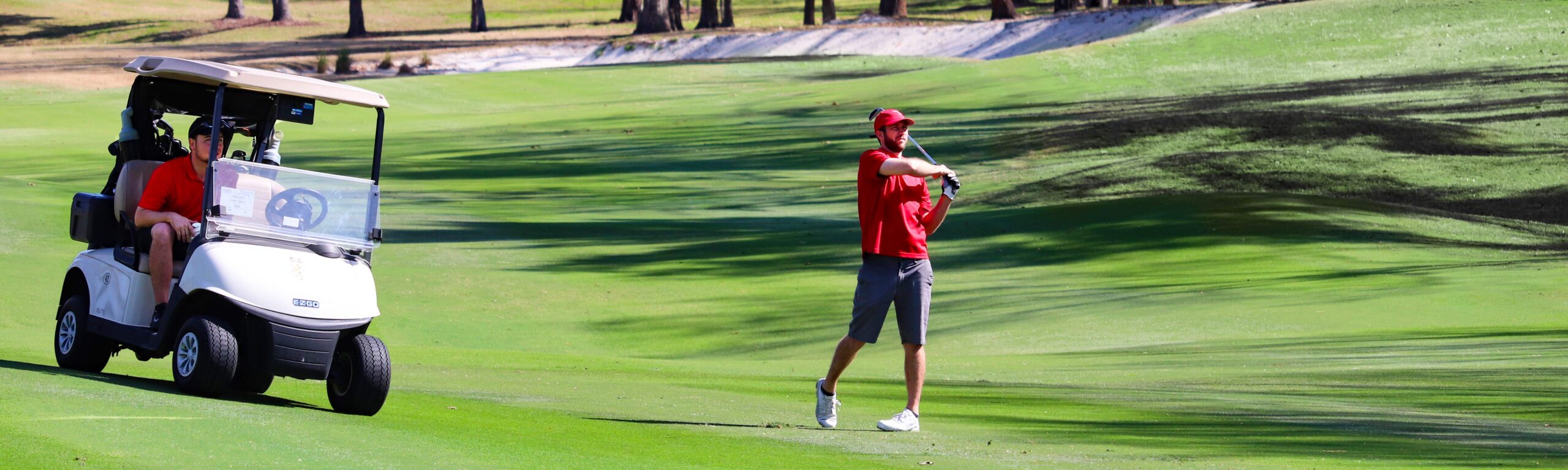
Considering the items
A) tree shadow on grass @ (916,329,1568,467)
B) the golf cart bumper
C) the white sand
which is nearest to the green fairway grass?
tree shadow on grass @ (916,329,1568,467)

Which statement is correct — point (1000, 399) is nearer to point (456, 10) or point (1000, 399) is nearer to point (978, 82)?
point (978, 82)

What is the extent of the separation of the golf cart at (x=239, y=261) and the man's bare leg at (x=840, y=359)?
2.46 metres

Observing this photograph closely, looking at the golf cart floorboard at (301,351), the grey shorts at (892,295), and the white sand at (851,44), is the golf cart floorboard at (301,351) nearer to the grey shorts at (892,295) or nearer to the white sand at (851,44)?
the grey shorts at (892,295)

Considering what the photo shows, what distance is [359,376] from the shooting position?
9.33m

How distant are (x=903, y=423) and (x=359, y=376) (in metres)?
3.00

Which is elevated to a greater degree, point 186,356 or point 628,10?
point 186,356

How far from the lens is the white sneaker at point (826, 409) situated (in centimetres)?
991

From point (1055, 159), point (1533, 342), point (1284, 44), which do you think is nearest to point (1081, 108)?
point (1055, 159)

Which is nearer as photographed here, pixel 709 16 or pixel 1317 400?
pixel 1317 400

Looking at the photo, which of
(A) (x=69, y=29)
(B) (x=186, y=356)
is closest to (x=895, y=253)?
(B) (x=186, y=356)

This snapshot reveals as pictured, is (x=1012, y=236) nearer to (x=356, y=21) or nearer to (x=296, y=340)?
(x=296, y=340)

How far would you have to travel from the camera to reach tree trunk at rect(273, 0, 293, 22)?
85500 mm

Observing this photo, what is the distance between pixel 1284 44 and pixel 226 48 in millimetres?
40892

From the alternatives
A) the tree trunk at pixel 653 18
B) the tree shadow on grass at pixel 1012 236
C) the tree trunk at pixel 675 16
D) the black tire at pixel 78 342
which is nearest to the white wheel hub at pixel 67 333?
the black tire at pixel 78 342
